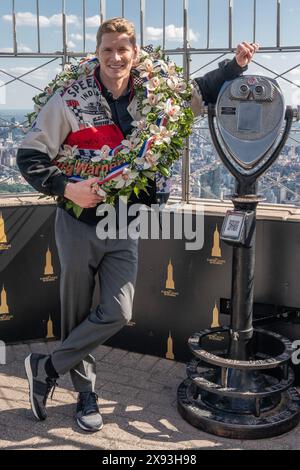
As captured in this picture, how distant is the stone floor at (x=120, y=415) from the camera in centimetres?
308

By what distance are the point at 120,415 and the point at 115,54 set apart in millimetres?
1970

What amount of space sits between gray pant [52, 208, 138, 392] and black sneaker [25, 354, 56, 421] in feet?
0.44

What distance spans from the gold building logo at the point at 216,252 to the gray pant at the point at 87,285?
2.34 ft

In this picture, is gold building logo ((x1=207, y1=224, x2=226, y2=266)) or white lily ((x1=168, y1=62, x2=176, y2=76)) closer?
white lily ((x1=168, y1=62, x2=176, y2=76))

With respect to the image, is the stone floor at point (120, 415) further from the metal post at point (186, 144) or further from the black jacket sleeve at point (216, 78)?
the black jacket sleeve at point (216, 78)

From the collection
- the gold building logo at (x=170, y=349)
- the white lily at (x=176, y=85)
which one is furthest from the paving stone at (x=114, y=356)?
the white lily at (x=176, y=85)

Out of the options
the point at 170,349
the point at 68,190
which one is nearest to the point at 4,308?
the point at 170,349

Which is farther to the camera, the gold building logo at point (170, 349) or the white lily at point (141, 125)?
the gold building logo at point (170, 349)

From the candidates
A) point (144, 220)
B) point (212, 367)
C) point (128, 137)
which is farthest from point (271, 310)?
point (128, 137)

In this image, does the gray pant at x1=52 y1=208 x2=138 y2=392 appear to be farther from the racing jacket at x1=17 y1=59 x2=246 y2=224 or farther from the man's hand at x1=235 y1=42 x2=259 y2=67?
the man's hand at x1=235 y1=42 x2=259 y2=67

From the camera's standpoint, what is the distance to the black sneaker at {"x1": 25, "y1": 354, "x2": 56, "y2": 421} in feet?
10.8

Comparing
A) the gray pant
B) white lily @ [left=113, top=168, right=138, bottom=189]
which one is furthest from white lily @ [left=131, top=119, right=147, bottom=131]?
the gray pant

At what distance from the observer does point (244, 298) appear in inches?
128
